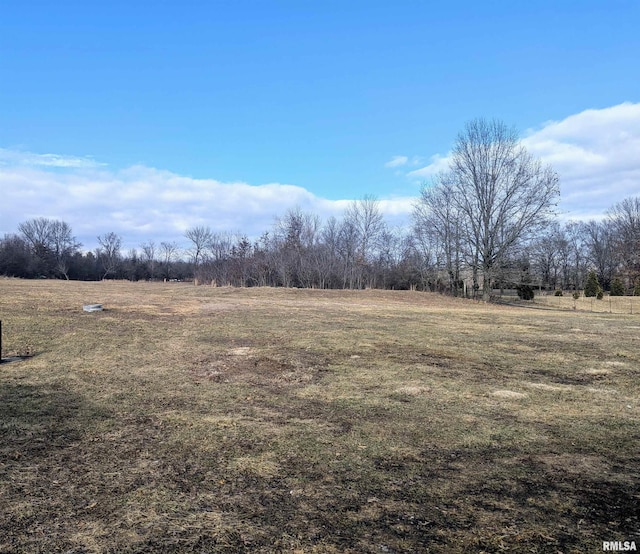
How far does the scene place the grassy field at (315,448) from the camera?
2.73 metres

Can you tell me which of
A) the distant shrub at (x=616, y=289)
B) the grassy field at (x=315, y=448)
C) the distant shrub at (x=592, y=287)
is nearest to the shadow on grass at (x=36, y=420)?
the grassy field at (x=315, y=448)

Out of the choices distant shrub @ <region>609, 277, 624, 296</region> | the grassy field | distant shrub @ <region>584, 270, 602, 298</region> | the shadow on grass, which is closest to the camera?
the grassy field

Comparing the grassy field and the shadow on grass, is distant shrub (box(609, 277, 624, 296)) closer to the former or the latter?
the grassy field

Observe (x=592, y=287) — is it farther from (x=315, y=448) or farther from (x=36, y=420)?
(x=36, y=420)

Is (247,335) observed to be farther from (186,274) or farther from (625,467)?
(186,274)

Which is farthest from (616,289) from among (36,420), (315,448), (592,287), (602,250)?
(36,420)

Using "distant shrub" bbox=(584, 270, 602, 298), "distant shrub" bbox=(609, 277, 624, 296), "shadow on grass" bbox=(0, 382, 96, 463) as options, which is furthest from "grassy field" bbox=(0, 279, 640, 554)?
"distant shrub" bbox=(609, 277, 624, 296)

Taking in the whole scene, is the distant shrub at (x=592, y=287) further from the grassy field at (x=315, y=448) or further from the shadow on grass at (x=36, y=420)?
the shadow on grass at (x=36, y=420)

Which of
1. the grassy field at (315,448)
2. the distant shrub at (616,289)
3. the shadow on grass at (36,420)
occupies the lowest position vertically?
the shadow on grass at (36,420)

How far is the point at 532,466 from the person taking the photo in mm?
3738

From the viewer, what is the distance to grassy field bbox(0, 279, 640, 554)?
273 centimetres

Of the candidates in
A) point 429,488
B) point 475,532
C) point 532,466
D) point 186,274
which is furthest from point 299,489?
point 186,274

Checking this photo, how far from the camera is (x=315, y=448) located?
163 inches

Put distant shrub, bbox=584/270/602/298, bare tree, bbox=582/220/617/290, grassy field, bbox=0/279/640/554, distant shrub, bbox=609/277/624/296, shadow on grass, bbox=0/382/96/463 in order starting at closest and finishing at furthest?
grassy field, bbox=0/279/640/554 < shadow on grass, bbox=0/382/96/463 < distant shrub, bbox=584/270/602/298 < distant shrub, bbox=609/277/624/296 < bare tree, bbox=582/220/617/290
